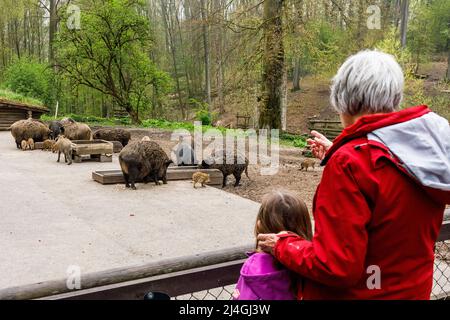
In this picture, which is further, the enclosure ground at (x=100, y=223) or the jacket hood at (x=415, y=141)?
the enclosure ground at (x=100, y=223)

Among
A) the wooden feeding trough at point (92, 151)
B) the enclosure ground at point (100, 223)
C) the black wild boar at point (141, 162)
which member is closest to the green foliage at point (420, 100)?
the wooden feeding trough at point (92, 151)

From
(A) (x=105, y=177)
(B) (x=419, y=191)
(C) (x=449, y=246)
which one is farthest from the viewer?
(A) (x=105, y=177)

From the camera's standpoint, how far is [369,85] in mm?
1719

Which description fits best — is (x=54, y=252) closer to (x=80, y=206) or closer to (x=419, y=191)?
(x=80, y=206)

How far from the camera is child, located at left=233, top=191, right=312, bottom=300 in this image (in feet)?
6.31

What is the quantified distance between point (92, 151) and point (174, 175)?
135 inches

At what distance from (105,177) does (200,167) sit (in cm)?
246

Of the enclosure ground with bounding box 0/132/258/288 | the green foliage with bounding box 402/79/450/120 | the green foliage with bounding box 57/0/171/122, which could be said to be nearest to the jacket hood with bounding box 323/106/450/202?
the enclosure ground with bounding box 0/132/258/288

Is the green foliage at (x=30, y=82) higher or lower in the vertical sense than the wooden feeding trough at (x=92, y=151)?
higher

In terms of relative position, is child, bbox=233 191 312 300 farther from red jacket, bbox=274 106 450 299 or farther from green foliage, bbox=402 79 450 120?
green foliage, bbox=402 79 450 120

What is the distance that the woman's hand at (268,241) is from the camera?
6.10 ft

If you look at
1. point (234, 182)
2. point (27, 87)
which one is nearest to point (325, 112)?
point (27, 87)

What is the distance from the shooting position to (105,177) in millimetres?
10320

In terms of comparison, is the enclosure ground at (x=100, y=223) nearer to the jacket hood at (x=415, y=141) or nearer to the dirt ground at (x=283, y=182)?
the dirt ground at (x=283, y=182)
